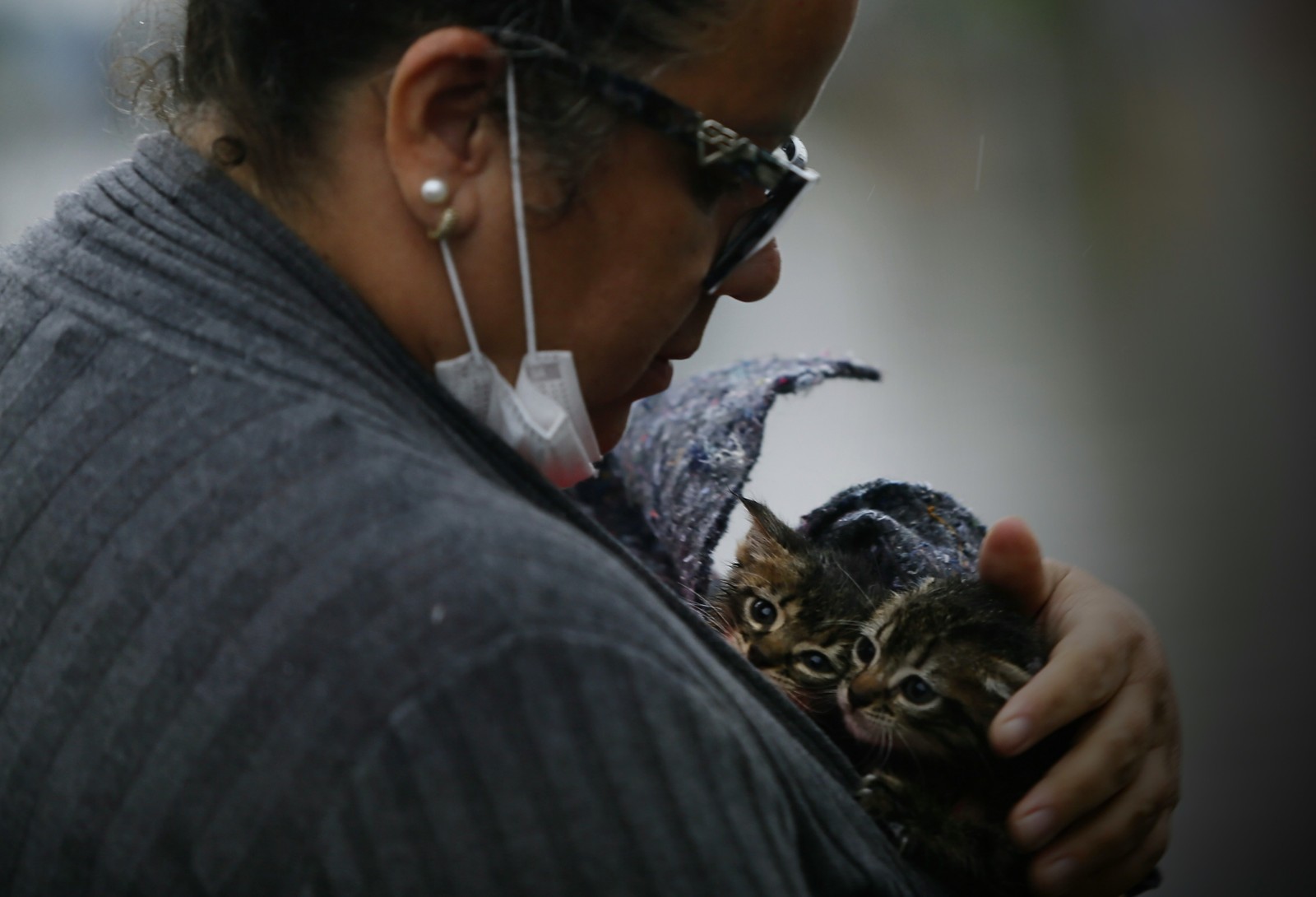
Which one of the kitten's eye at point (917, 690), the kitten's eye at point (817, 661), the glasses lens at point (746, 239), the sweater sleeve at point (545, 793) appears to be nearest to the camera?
the sweater sleeve at point (545, 793)

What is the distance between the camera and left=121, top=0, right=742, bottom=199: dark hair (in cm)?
127

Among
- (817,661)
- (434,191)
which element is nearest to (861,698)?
(817,661)

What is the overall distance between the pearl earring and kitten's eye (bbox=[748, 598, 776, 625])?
3.59ft

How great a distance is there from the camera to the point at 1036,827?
1.58 metres

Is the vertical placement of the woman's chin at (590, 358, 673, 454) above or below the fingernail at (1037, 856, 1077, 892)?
above

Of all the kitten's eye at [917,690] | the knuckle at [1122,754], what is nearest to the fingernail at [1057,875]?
the knuckle at [1122,754]

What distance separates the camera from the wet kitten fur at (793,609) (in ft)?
6.62

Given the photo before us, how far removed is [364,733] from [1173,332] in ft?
25.9

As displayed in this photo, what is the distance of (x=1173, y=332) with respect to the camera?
309 inches

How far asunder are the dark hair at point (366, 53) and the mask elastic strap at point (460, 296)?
15 cm

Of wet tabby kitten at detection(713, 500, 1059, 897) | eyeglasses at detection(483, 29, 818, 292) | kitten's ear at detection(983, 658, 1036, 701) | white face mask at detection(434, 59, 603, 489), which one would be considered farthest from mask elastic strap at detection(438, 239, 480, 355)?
kitten's ear at detection(983, 658, 1036, 701)

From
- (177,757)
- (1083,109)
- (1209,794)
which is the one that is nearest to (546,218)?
(177,757)

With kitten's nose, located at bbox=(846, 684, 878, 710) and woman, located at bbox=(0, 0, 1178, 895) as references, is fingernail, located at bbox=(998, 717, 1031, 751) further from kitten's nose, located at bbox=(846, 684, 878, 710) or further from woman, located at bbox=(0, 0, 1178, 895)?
kitten's nose, located at bbox=(846, 684, 878, 710)

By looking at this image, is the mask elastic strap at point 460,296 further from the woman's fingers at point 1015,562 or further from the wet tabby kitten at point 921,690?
the woman's fingers at point 1015,562
